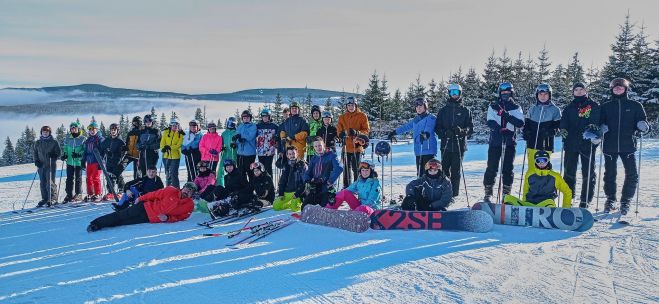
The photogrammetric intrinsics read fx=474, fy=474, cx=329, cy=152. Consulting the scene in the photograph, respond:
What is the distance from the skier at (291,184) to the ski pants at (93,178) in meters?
4.81

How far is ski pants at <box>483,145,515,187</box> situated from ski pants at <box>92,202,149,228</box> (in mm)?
5835

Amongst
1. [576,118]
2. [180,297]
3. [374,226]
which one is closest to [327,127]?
[374,226]

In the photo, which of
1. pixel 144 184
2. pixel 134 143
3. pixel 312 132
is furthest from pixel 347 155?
pixel 134 143

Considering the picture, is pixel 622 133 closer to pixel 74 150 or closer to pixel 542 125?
pixel 542 125

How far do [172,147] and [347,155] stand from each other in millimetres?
4142

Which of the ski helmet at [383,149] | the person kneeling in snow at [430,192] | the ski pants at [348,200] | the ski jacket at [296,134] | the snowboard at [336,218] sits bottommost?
the snowboard at [336,218]

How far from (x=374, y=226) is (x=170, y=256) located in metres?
2.69

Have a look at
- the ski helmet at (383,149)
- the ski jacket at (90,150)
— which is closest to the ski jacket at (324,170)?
the ski helmet at (383,149)

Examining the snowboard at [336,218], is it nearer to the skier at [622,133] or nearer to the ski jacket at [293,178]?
the ski jacket at [293,178]

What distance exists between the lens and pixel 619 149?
7.36m

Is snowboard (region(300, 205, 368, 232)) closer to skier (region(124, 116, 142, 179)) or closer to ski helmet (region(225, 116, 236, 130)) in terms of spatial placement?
ski helmet (region(225, 116, 236, 130))

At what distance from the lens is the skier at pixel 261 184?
351 inches

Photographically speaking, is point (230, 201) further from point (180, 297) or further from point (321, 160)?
point (180, 297)

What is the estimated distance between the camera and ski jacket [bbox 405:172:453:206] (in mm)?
6936
